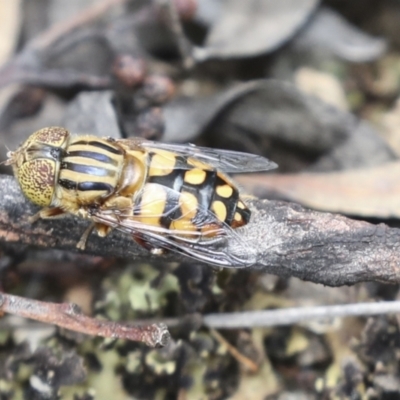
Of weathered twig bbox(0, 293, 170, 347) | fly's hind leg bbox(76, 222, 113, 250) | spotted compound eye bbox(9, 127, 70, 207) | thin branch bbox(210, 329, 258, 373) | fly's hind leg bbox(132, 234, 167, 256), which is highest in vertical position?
spotted compound eye bbox(9, 127, 70, 207)

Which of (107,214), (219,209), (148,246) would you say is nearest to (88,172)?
(107,214)

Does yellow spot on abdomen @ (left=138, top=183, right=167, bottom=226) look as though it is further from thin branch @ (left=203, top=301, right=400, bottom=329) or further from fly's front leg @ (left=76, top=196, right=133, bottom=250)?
thin branch @ (left=203, top=301, right=400, bottom=329)

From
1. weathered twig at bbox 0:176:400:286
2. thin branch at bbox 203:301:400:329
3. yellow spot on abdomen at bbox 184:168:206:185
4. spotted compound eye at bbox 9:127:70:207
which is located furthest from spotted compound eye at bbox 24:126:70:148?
thin branch at bbox 203:301:400:329

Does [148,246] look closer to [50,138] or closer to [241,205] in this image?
[241,205]

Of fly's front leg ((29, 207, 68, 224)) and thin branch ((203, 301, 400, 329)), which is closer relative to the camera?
fly's front leg ((29, 207, 68, 224))

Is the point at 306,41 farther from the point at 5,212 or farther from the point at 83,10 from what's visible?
the point at 5,212

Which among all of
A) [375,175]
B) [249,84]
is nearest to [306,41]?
[249,84]

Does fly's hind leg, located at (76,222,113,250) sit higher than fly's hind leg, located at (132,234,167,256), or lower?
higher
